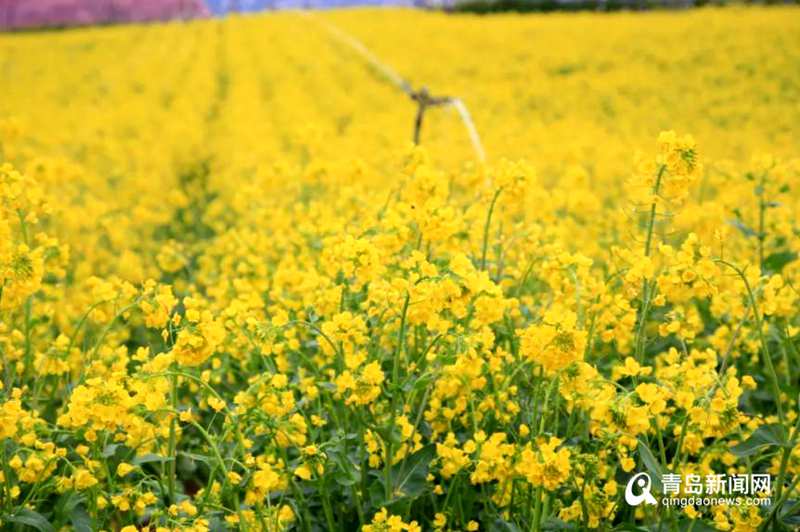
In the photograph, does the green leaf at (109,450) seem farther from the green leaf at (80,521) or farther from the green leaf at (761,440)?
the green leaf at (761,440)

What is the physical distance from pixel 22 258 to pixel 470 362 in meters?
1.19

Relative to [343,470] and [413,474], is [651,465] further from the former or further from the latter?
[343,470]

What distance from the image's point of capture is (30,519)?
220cm

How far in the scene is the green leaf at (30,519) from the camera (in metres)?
2.18

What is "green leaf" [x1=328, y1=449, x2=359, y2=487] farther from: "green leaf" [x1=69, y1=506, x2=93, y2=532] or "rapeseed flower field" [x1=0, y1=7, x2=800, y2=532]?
"green leaf" [x1=69, y1=506, x2=93, y2=532]

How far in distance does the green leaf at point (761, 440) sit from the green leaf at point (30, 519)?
1.71 metres

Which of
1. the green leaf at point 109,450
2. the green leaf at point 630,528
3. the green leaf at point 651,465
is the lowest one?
the green leaf at point 630,528

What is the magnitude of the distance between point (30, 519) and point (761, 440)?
182 cm

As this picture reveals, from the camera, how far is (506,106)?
1284 cm

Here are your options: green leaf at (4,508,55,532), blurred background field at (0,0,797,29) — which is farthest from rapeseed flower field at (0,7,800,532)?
blurred background field at (0,0,797,29)

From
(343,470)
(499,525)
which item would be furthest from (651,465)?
(343,470)

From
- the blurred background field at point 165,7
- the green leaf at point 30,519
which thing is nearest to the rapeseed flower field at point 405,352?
the green leaf at point 30,519

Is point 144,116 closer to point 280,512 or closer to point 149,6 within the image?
point 280,512

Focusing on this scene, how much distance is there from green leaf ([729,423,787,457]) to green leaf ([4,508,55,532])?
1.71 meters
